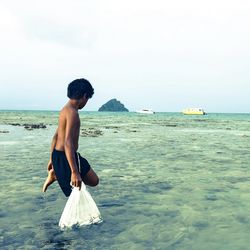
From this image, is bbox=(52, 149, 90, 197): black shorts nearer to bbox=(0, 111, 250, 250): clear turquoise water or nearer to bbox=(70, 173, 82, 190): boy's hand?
bbox=(70, 173, 82, 190): boy's hand

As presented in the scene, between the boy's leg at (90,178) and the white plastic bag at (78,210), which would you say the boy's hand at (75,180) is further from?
the boy's leg at (90,178)

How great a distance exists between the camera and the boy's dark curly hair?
5.81 meters

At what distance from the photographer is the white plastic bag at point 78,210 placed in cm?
570

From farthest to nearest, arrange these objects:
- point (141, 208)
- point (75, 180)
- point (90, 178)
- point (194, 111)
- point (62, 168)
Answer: point (194, 111) → point (141, 208) → point (90, 178) → point (62, 168) → point (75, 180)

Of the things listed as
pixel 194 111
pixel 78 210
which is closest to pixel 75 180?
pixel 78 210

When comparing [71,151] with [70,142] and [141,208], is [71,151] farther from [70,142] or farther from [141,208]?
[141,208]

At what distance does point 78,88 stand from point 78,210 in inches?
77.7

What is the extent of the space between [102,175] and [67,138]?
531 centimetres

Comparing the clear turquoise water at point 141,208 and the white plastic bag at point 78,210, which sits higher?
the white plastic bag at point 78,210

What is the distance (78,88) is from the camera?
19.1ft

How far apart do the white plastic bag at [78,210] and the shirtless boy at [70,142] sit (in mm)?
182

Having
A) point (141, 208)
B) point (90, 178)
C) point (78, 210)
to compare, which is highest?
point (90, 178)

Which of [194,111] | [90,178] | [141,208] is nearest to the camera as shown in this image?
[90,178]

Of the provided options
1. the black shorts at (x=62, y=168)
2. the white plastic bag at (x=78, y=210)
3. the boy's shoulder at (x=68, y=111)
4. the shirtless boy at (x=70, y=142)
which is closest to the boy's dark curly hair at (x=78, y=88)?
the shirtless boy at (x=70, y=142)
